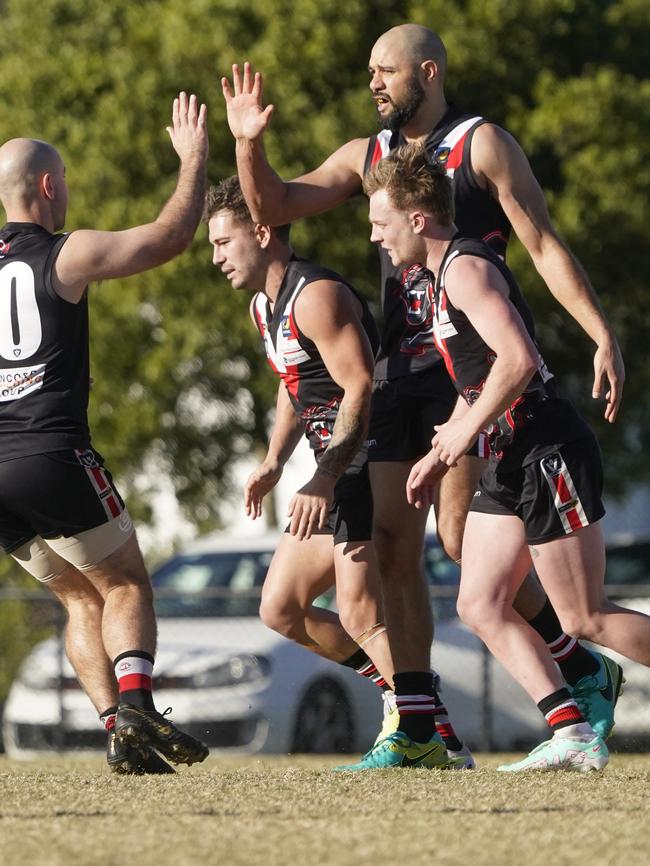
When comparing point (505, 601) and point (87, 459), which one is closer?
point (505, 601)

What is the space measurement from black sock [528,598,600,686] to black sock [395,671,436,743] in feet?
1.67

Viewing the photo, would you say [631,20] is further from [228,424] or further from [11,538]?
[11,538]

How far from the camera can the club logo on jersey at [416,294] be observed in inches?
259

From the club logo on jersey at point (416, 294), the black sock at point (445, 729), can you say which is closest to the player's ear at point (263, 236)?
the club logo on jersey at point (416, 294)

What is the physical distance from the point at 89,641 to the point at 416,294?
74.4 inches

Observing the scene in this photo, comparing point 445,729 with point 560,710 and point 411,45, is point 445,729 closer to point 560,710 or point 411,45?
point 560,710

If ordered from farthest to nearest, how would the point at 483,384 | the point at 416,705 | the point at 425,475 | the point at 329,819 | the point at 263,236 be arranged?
the point at 263,236 < the point at 416,705 < the point at 483,384 < the point at 425,475 < the point at 329,819

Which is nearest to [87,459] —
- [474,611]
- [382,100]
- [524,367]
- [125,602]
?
[125,602]

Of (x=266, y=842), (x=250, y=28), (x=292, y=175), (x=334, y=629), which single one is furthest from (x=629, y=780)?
(x=250, y=28)

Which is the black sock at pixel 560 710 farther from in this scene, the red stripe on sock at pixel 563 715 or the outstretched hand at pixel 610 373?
the outstretched hand at pixel 610 373

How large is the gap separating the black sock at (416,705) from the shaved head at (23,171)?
7.79 ft

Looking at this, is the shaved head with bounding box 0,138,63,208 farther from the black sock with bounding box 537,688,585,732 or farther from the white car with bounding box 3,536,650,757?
the white car with bounding box 3,536,650,757

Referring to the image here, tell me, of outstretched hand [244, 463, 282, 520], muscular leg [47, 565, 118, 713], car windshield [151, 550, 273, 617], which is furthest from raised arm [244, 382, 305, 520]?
car windshield [151, 550, 273, 617]

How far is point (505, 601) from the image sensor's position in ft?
19.9
